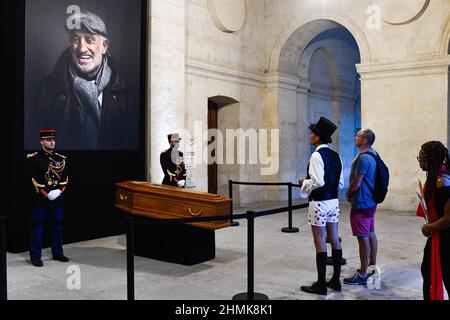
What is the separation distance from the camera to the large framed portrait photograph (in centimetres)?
699

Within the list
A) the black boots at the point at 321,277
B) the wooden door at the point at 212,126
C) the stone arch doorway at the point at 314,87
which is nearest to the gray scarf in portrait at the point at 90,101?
the black boots at the point at 321,277

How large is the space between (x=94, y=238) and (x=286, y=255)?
10.4 feet

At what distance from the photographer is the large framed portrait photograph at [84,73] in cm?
699

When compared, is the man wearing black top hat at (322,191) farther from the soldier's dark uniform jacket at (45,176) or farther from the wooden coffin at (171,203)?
the soldier's dark uniform jacket at (45,176)

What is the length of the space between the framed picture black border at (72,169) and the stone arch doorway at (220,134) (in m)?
3.37

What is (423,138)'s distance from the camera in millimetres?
10773

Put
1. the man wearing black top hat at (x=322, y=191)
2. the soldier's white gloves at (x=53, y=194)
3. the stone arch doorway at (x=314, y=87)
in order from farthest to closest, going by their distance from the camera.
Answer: the stone arch doorway at (x=314, y=87) → the soldier's white gloves at (x=53, y=194) → the man wearing black top hat at (x=322, y=191)

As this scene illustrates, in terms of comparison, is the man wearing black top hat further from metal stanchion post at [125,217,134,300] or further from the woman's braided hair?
metal stanchion post at [125,217,134,300]

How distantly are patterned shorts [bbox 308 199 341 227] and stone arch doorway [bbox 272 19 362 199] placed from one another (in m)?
7.68

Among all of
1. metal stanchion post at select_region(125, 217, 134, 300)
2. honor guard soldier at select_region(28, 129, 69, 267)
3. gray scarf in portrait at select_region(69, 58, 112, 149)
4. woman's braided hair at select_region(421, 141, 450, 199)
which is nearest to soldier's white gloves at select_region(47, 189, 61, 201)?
honor guard soldier at select_region(28, 129, 69, 267)

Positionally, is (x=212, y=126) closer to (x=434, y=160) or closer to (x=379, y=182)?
(x=379, y=182)

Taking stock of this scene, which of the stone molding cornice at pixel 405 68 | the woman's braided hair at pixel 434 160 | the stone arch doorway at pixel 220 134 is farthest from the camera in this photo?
the stone arch doorway at pixel 220 134

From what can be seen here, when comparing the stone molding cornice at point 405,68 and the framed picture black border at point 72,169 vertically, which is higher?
the stone molding cornice at point 405,68

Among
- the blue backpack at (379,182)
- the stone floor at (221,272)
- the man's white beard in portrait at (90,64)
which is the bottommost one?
the stone floor at (221,272)
